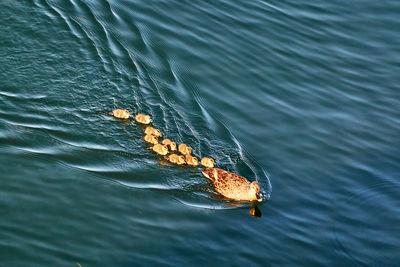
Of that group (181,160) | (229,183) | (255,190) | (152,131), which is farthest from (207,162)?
(152,131)

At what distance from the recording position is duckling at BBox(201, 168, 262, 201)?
828cm

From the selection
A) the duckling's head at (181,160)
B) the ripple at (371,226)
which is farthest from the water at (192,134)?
the duckling's head at (181,160)

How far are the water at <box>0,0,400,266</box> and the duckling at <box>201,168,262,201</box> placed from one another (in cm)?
14

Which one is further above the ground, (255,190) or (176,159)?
(255,190)

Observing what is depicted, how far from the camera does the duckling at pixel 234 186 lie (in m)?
8.28

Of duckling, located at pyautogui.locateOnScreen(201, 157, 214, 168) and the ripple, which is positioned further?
duckling, located at pyautogui.locateOnScreen(201, 157, 214, 168)

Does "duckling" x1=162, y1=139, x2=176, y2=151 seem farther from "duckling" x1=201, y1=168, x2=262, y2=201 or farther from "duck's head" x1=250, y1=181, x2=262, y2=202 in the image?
"duck's head" x1=250, y1=181, x2=262, y2=202

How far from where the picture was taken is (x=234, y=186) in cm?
829

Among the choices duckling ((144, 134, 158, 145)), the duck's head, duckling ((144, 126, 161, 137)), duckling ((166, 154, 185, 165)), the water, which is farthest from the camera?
duckling ((144, 126, 161, 137))

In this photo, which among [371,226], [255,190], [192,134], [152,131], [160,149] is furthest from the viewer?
[192,134]

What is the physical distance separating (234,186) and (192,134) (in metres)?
1.33

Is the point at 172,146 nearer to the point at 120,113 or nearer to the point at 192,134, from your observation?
the point at 192,134

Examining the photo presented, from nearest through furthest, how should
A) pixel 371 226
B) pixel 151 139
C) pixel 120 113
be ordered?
pixel 371 226, pixel 151 139, pixel 120 113

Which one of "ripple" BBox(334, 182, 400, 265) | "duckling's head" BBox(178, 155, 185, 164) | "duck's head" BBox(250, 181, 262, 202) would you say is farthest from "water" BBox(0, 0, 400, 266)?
"duck's head" BBox(250, 181, 262, 202)
